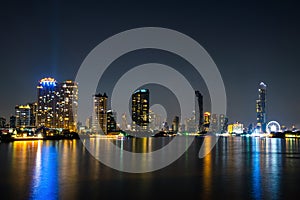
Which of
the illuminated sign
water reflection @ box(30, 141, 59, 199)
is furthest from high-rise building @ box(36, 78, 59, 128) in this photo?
water reflection @ box(30, 141, 59, 199)

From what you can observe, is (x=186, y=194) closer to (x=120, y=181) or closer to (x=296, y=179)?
(x=120, y=181)

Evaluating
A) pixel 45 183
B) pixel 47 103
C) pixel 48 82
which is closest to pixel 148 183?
pixel 45 183

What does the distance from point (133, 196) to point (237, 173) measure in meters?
12.4

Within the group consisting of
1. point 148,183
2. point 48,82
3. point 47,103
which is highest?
point 48,82

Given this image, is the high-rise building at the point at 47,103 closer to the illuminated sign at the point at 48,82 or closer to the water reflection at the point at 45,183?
the illuminated sign at the point at 48,82

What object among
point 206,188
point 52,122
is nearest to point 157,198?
point 206,188

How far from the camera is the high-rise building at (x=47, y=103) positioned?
A: 166 meters

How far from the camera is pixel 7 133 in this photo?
10988 centimetres

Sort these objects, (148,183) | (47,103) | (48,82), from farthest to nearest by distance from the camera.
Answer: (48,82) → (47,103) → (148,183)

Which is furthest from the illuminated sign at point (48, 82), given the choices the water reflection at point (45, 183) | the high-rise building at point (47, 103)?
the water reflection at point (45, 183)

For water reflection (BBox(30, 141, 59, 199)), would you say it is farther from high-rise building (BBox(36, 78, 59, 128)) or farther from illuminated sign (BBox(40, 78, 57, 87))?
illuminated sign (BBox(40, 78, 57, 87))

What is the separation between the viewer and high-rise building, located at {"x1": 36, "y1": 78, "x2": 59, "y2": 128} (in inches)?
6531

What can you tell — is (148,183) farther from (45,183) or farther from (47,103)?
(47,103)

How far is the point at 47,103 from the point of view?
562ft
